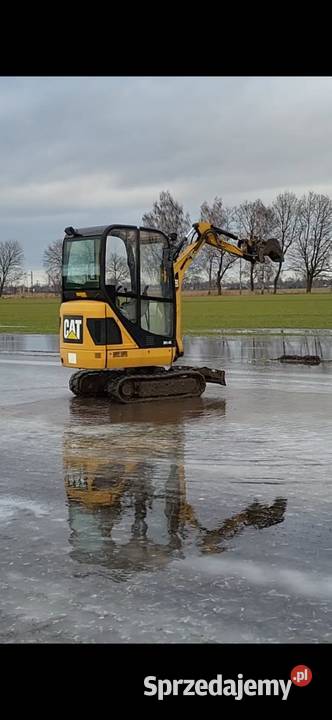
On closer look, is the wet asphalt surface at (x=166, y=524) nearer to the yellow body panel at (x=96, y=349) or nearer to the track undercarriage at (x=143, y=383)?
the track undercarriage at (x=143, y=383)

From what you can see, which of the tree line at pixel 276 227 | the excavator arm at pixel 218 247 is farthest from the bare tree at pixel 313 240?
the excavator arm at pixel 218 247

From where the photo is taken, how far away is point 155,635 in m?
4.38

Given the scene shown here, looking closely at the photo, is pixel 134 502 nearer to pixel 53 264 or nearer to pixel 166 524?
pixel 166 524

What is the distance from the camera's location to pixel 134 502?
701 centimetres

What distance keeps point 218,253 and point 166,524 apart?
89676 millimetres

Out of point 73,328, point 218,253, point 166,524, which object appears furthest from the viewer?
point 218,253

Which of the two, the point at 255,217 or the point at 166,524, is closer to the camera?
the point at 166,524

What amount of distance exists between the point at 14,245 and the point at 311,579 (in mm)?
129993

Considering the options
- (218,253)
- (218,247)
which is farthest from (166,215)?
(218,247)

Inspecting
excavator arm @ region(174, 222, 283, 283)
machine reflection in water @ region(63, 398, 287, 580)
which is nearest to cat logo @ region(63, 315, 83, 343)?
excavator arm @ region(174, 222, 283, 283)

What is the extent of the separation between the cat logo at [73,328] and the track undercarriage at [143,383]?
2.62 feet

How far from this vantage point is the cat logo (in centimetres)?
1338
